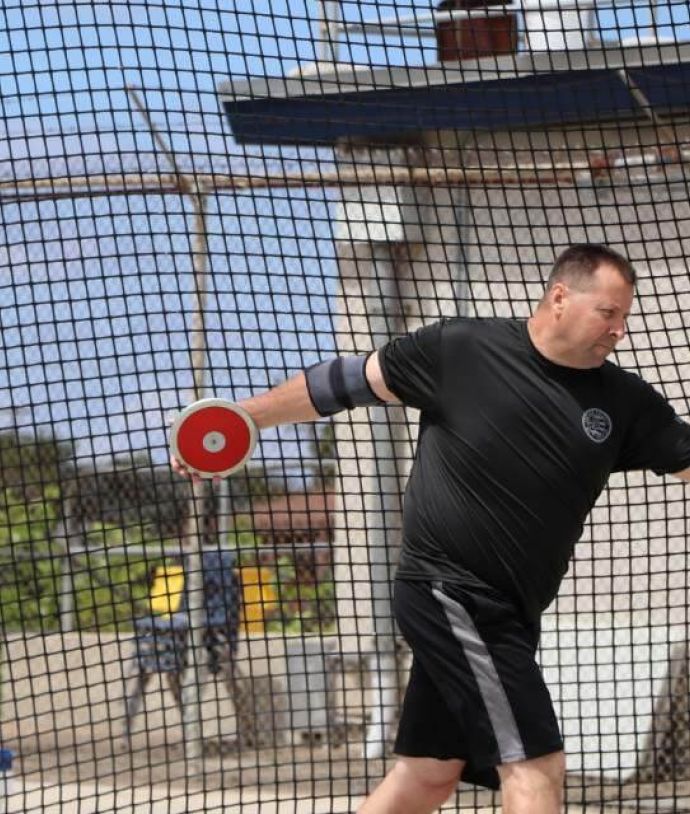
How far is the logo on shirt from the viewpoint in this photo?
366 cm

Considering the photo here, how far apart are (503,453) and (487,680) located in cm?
50

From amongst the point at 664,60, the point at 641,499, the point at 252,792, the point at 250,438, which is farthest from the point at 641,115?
the point at 250,438

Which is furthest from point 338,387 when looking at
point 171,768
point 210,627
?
point 171,768

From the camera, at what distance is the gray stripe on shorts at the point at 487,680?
→ 11.5 feet

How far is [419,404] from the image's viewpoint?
3746mm

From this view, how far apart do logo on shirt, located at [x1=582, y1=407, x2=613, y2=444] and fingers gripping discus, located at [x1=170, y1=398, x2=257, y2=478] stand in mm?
778

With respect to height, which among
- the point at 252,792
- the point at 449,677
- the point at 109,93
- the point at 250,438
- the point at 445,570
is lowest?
the point at 252,792

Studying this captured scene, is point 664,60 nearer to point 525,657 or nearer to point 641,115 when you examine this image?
point 641,115

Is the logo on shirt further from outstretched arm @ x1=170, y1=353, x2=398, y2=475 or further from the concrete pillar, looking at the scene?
the concrete pillar

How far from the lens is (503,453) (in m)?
3.64

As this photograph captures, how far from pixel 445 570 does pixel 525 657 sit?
260 millimetres

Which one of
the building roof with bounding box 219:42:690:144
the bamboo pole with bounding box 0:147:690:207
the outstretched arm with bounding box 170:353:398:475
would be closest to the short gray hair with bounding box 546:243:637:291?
the outstretched arm with bounding box 170:353:398:475

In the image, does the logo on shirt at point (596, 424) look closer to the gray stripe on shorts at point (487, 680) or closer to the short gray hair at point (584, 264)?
the short gray hair at point (584, 264)

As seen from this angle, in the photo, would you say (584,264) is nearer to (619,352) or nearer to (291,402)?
(291,402)
